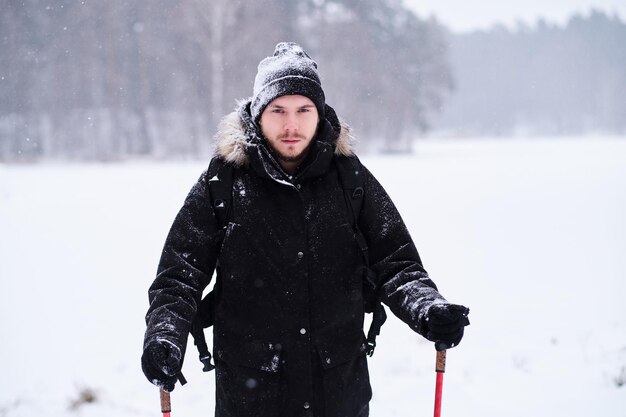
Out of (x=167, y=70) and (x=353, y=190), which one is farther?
(x=167, y=70)

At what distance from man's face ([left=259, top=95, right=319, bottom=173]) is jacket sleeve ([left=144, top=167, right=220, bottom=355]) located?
0.93 feet

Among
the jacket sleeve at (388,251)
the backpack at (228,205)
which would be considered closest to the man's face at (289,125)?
the backpack at (228,205)

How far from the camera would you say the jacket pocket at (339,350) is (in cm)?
196

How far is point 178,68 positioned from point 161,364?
26.2 m

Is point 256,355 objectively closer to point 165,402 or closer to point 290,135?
point 165,402

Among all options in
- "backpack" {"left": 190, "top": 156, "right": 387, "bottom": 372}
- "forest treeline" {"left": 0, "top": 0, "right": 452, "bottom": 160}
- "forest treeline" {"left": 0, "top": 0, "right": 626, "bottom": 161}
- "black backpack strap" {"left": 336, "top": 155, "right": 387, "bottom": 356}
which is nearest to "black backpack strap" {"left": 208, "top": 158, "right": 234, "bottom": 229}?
"backpack" {"left": 190, "top": 156, "right": 387, "bottom": 372}

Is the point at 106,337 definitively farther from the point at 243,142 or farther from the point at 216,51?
the point at 216,51

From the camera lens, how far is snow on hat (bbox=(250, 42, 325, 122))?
2.01 meters

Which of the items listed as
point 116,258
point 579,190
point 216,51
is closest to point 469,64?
point 216,51

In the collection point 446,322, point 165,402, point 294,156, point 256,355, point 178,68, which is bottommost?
point 165,402

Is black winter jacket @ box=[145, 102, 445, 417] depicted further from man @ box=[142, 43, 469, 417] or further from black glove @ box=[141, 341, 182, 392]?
black glove @ box=[141, 341, 182, 392]

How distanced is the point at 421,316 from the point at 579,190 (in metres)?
13.2

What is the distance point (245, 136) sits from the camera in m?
2.03

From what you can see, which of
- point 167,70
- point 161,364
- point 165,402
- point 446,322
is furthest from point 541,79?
point 161,364
